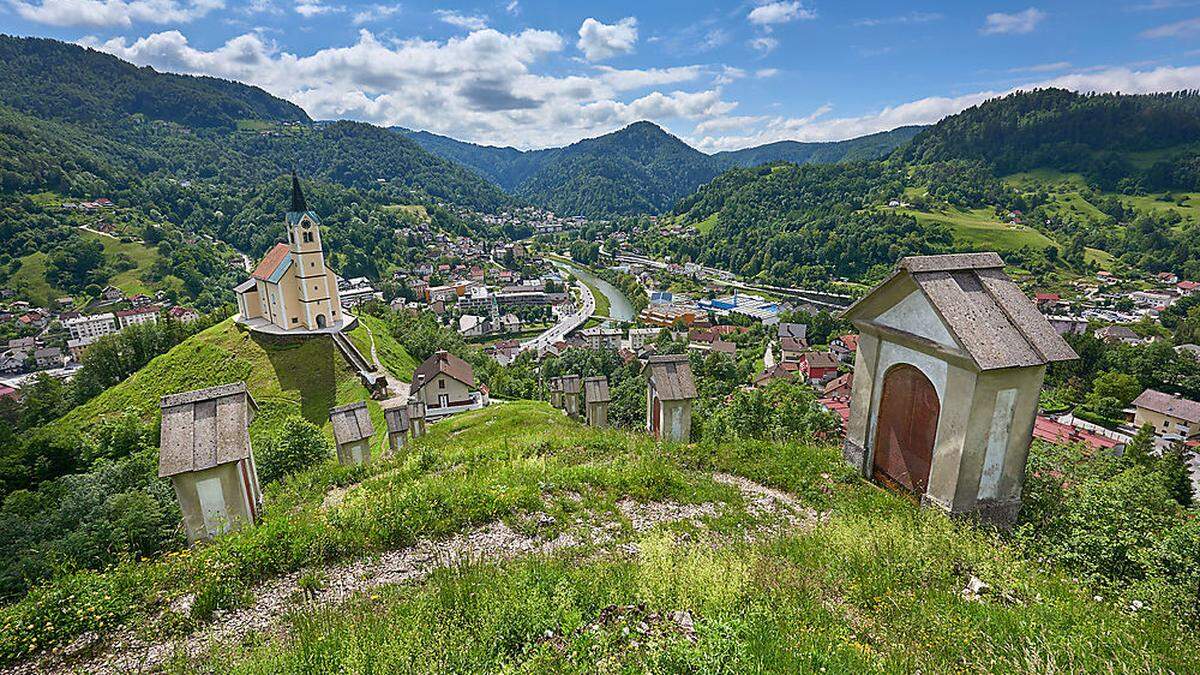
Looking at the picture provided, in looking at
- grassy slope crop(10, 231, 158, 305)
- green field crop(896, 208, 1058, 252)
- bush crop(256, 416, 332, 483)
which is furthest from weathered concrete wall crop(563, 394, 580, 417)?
green field crop(896, 208, 1058, 252)

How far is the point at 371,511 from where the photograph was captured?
749cm

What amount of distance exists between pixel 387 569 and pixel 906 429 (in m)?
7.60

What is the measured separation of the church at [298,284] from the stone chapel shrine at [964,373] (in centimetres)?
3665

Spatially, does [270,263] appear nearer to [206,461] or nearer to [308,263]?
[308,263]

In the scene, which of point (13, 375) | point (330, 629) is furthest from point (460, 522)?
point (13, 375)

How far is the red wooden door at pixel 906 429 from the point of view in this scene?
25.1ft

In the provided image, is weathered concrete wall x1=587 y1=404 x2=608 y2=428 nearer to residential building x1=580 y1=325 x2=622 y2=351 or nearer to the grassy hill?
the grassy hill

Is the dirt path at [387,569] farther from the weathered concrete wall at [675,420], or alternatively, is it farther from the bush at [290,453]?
the bush at [290,453]

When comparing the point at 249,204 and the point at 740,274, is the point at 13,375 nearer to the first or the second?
the point at 249,204

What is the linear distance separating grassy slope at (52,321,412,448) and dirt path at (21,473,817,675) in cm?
2547

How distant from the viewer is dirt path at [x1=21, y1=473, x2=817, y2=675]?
5020 mm

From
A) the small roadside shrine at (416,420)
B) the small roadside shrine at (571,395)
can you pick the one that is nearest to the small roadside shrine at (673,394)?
the small roadside shrine at (571,395)

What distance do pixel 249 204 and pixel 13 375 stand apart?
69559 mm

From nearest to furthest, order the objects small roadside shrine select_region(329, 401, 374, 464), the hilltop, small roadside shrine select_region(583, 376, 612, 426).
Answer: small roadside shrine select_region(329, 401, 374, 464) → small roadside shrine select_region(583, 376, 612, 426) → the hilltop
